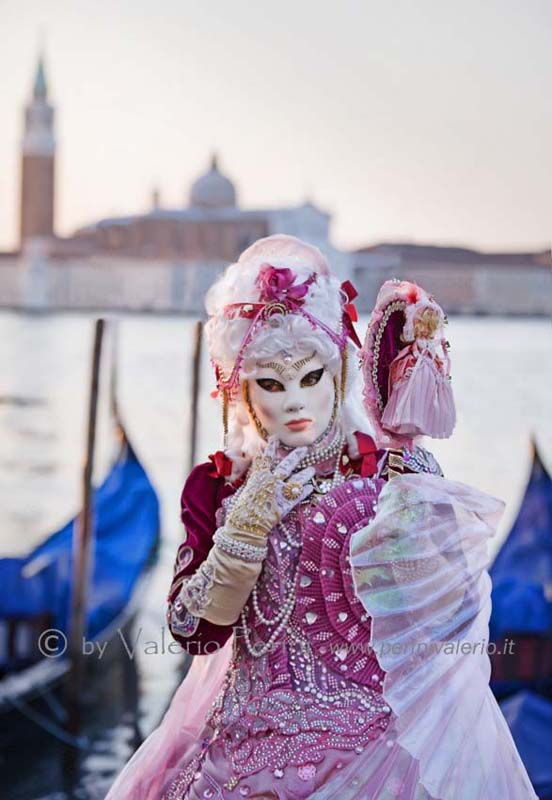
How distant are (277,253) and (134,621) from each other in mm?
5128

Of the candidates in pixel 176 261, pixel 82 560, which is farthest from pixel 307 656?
pixel 176 261

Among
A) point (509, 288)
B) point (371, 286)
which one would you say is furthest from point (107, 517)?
point (371, 286)

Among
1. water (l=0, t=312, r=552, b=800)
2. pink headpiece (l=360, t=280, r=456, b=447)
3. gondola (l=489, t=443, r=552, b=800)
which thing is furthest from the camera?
water (l=0, t=312, r=552, b=800)

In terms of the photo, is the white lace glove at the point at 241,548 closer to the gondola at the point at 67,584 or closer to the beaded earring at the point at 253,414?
the beaded earring at the point at 253,414

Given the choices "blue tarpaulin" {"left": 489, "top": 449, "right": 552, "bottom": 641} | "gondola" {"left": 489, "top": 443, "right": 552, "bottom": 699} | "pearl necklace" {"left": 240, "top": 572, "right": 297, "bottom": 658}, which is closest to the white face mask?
"pearl necklace" {"left": 240, "top": 572, "right": 297, "bottom": 658}

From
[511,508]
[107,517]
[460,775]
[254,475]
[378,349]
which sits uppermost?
[378,349]

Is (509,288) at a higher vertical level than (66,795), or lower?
higher

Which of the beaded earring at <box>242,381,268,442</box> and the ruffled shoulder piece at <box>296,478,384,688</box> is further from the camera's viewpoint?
the beaded earring at <box>242,381,268,442</box>

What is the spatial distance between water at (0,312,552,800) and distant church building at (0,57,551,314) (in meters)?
0.29

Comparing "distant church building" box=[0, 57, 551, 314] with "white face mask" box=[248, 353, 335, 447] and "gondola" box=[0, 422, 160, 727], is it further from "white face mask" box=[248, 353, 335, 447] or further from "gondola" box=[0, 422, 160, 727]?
"white face mask" box=[248, 353, 335, 447]

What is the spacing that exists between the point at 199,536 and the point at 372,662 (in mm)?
330

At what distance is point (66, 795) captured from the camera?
6082 millimetres

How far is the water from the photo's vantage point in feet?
23.1

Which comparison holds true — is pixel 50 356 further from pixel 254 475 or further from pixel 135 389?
pixel 254 475
